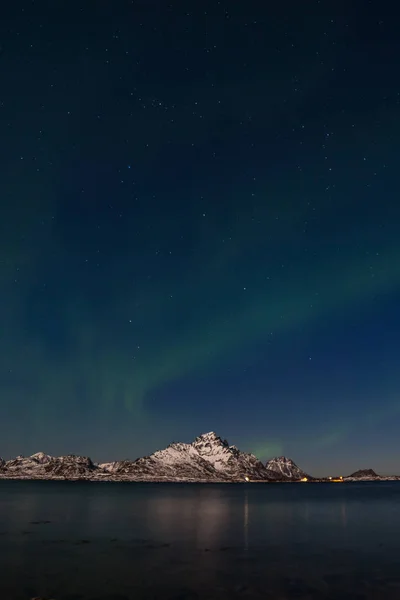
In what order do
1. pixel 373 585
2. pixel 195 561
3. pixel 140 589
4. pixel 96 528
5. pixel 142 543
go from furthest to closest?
pixel 96 528, pixel 142 543, pixel 195 561, pixel 373 585, pixel 140 589

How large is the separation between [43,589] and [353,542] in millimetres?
43640

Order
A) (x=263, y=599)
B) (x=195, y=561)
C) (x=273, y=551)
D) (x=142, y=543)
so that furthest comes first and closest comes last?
(x=142, y=543) → (x=273, y=551) → (x=195, y=561) → (x=263, y=599)

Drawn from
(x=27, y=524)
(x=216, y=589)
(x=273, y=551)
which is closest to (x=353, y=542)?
(x=273, y=551)

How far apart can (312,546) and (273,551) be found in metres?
7.36

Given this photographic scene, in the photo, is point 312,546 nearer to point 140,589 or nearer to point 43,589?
point 140,589

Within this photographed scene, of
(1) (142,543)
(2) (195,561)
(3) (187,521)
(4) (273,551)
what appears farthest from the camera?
(3) (187,521)

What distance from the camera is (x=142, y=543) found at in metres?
54.8

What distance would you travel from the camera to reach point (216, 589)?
33281 millimetres

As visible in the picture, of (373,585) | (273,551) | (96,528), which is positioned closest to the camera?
(373,585)

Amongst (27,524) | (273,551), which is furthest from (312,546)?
(27,524)

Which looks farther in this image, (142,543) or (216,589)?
(142,543)

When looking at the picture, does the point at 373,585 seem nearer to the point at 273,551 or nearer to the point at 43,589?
the point at 273,551

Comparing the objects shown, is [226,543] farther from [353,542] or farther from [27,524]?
[27,524]

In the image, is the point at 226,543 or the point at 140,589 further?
the point at 226,543
